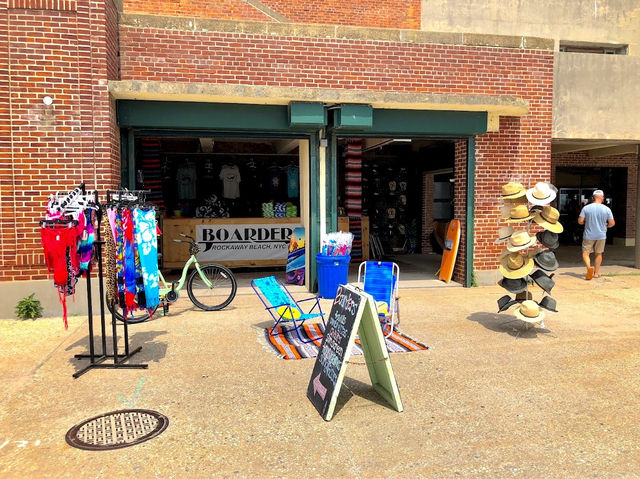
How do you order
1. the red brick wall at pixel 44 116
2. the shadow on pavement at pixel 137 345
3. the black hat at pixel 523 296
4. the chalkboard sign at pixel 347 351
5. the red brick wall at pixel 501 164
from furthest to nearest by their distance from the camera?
the red brick wall at pixel 501 164
the red brick wall at pixel 44 116
the black hat at pixel 523 296
the shadow on pavement at pixel 137 345
the chalkboard sign at pixel 347 351

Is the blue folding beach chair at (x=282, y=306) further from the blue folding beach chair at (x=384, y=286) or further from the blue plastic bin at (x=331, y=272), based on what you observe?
the blue plastic bin at (x=331, y=272)

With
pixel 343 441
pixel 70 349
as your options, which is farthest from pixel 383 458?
pixel 70 349

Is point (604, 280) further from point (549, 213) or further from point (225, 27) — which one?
point (225, 27)

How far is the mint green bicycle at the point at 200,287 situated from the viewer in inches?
308

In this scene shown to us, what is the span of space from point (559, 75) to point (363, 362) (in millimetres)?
7936

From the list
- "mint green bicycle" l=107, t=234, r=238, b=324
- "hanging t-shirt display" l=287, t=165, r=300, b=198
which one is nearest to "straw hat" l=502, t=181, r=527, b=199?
"mint green bicycle" l=107, t=234, r=238, b=324

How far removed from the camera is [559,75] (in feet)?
35.1

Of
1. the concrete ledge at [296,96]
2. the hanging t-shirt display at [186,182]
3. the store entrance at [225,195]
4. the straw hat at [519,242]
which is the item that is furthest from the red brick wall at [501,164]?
the hanging t-shirt display at [186,182]

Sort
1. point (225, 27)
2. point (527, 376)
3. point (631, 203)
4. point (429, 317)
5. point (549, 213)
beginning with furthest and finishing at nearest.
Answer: point (631, 203) → point (225, 27) → point (429, 317) → point (549, 213) → point (527, 376)

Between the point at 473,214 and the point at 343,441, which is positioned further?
the point at 473,214

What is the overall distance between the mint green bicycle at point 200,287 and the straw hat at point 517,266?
12.9 ft

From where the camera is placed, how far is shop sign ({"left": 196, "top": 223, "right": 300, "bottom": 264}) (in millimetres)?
13094

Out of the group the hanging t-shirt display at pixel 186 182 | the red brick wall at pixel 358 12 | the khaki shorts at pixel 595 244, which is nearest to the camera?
the khaki shorts at pixel 595 244

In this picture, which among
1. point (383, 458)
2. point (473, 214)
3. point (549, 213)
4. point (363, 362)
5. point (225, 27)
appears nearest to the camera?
point (383, 458)
